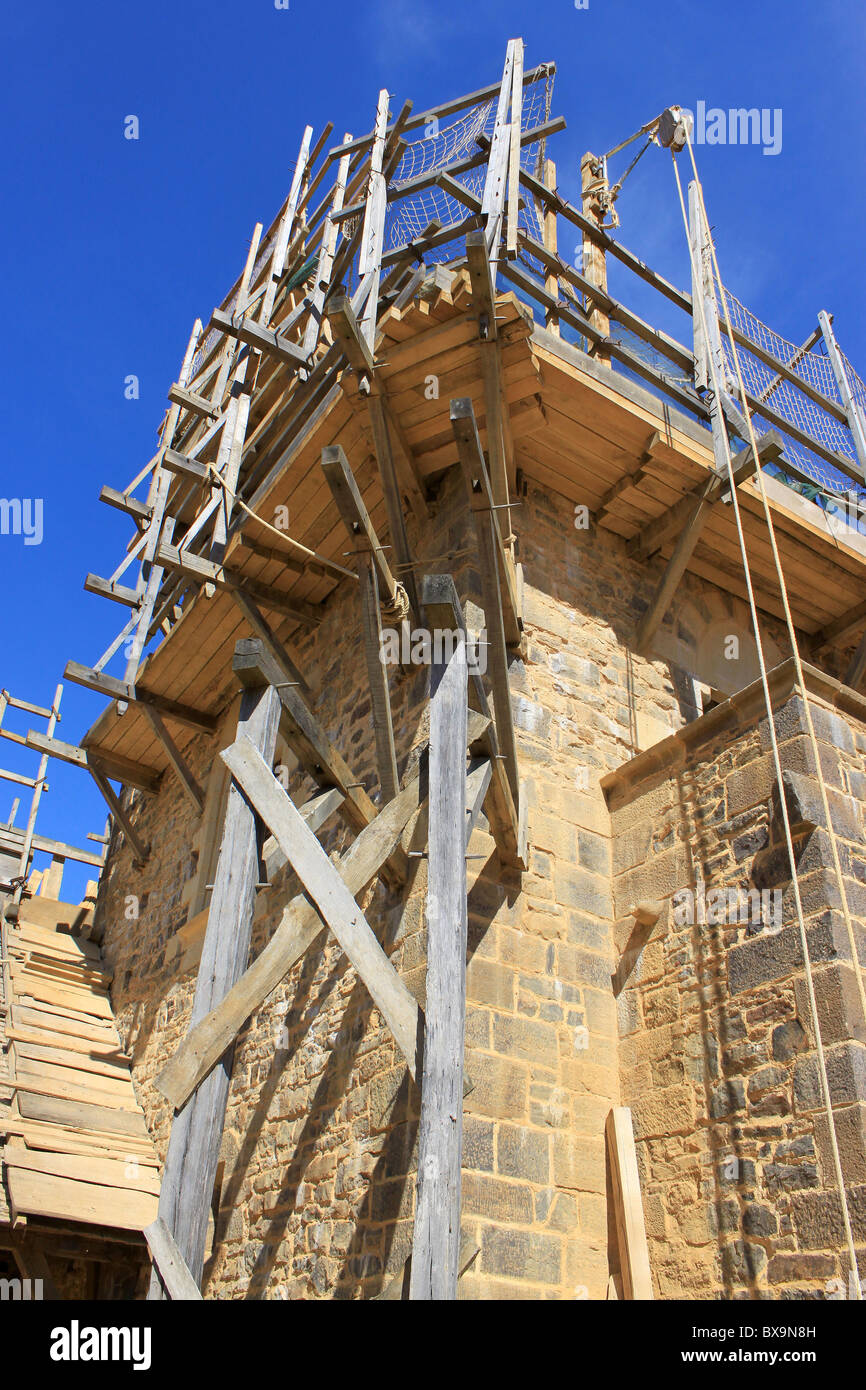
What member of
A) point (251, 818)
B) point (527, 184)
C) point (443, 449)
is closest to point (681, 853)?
point (251, 818)

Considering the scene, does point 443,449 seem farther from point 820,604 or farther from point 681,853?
point 820,604

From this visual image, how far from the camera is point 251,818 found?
445 cm

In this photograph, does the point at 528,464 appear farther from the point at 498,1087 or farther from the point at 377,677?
the point at 498,1087

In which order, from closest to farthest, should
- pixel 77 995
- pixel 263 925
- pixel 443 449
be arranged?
pixel 443 449, pixel 263 925, pixel 77 995

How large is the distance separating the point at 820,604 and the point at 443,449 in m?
3.20

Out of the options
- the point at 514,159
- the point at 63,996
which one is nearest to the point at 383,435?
the point at 514,159

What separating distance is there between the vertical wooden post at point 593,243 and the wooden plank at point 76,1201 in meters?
6.53

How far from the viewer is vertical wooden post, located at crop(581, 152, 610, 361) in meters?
7.96

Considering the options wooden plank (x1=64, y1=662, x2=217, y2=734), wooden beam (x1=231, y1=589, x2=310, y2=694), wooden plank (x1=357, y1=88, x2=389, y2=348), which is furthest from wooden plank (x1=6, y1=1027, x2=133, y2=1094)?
wooden plank (x1=357, y1=88, x2=389, y2=348)

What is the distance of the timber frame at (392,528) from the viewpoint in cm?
390

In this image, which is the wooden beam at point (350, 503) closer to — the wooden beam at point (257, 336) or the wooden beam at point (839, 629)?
the wooden beam at point (257, 336)

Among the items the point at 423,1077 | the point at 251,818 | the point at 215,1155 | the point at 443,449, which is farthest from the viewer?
the point at 443,449

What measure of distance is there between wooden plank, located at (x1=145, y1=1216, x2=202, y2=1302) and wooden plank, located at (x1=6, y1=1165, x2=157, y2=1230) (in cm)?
300
